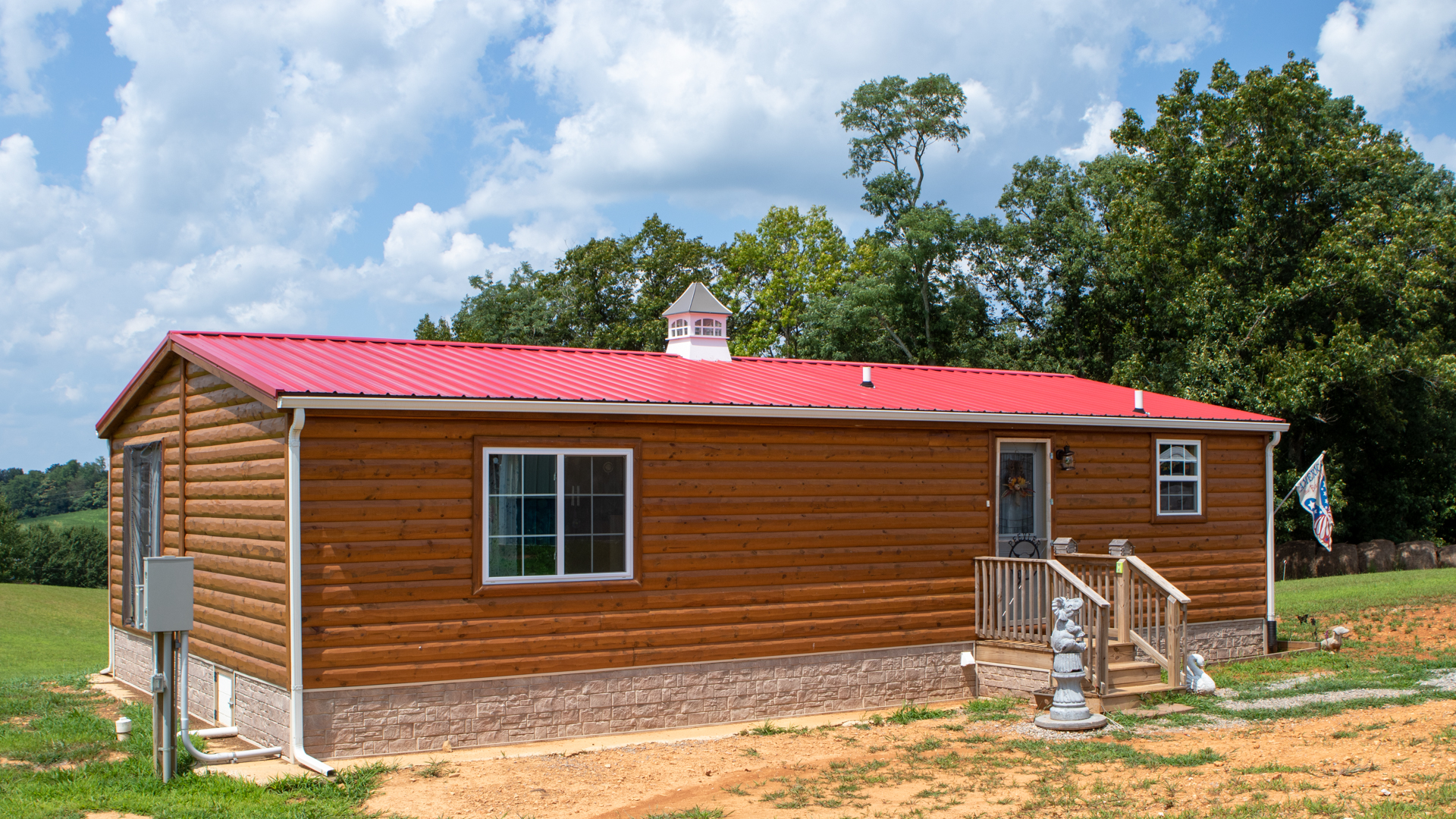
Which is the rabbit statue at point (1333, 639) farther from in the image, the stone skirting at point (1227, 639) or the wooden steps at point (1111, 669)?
the wooden steps at point (1111, 669)

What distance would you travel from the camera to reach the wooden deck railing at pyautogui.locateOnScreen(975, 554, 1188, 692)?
38.1 feet

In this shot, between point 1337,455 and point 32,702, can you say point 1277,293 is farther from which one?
point 32,702

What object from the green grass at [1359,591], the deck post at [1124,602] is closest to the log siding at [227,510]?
the deck post at [1124,602]

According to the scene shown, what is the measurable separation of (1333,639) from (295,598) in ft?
41.5

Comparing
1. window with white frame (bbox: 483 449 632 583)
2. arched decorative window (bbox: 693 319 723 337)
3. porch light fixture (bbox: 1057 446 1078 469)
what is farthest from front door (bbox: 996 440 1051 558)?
window with white frame (bbox: 483 449 632 583)

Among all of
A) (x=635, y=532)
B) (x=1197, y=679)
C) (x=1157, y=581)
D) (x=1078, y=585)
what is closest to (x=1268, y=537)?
(x=1197, y=679)

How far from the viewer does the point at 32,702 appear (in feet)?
38.3

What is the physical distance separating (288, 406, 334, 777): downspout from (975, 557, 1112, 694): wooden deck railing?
669cm

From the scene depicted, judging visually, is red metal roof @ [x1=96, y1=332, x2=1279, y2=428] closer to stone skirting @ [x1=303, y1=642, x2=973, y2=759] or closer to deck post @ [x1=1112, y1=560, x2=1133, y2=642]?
deck post @ [x1=1112, y1=560, x2=1133, y2=642]

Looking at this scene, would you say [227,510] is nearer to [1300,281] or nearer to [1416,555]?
[1300,281]

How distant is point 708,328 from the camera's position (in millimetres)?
14844

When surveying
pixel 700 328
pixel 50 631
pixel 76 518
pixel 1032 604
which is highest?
pixel 700 328

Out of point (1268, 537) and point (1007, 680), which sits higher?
point (1268, 537)

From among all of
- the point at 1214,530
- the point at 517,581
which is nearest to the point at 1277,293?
the point at 1214,530
